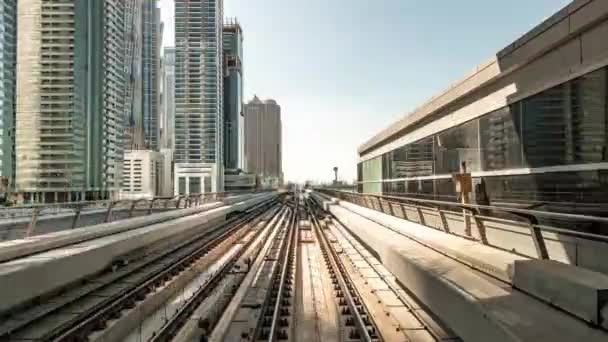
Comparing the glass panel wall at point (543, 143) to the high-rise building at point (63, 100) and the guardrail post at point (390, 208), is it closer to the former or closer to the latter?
the guardrail post at point (390, 208)

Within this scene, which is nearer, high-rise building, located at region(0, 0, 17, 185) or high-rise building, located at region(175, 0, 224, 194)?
high-rise building, located at region(0, 0, 17, 185)

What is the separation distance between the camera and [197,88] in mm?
140500

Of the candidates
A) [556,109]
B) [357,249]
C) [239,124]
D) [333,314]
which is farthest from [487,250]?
[239,124]

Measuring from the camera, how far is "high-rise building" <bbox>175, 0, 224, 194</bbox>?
136750 millimetres

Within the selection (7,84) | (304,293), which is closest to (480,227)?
(304,293)

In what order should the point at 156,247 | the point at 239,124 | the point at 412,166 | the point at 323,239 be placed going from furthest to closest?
the point at 239,124
the point at 323,239
the point at 412,166
the point at 156,247

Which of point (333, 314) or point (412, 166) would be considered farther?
point (412, 166)

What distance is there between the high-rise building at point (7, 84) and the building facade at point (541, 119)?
268ft

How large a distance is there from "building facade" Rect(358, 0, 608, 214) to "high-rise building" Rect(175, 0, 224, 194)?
12483 centimetres

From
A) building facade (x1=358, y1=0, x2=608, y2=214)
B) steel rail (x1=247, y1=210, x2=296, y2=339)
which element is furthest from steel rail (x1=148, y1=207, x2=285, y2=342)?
building facade (x1=358, y1=0, x2=608, y2=214)

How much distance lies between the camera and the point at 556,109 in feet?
26.6

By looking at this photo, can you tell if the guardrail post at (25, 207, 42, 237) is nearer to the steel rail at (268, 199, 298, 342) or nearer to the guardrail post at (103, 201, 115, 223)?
the guardrail post at (103, 201, 115, 223)

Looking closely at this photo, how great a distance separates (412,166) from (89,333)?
14.5 meters

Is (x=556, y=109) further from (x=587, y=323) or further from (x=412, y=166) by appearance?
(x=412, y=166)
